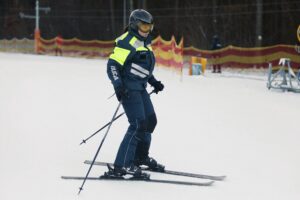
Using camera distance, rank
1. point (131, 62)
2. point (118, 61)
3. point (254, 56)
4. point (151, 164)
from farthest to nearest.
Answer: point (254, 56) < point (151, 164) < point (131, 62) < point (118, 61)

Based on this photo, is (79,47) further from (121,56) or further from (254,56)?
(121,56)

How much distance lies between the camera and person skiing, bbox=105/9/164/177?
5.79 metres

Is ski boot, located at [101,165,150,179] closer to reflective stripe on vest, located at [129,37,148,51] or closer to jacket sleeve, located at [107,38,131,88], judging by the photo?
jacket sleeve, located at [107,38,131,88]

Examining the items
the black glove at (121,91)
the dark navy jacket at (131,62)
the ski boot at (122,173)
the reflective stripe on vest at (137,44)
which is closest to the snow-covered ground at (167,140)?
the ski boot at (122,173)

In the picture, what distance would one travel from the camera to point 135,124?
234 inches

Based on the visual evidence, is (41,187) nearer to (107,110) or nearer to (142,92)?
(142,92)

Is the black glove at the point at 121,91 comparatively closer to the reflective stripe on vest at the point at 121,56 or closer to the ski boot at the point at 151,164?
the reflective stripe on vest at the point at 121,56

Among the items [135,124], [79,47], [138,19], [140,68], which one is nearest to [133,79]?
[140,68]

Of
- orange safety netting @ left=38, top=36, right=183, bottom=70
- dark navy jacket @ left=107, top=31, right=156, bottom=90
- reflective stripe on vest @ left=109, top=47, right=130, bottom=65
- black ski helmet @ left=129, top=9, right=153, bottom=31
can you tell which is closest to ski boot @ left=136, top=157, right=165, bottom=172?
dark navy jacket @ left=107, top=31, right=156, bottom=90

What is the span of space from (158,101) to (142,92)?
651 cm

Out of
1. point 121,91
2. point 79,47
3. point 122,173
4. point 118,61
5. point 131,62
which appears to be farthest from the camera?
point 79,47

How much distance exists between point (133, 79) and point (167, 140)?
249cm

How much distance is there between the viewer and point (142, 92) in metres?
6.10

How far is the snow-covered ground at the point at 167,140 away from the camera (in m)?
5.66
